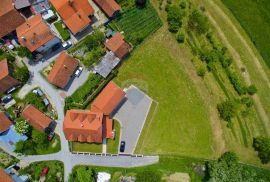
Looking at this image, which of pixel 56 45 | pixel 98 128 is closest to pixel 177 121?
pixel 98 128

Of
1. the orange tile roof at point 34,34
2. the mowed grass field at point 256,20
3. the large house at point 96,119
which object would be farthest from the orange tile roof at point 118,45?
the mowed grass field at point 256,20

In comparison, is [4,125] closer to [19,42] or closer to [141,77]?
A: [19,42]

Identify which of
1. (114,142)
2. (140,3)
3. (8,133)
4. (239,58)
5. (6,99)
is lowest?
(114,142)

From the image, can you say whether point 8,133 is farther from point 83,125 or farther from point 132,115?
point 132,115

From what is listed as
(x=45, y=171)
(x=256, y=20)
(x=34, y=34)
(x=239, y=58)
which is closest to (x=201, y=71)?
(x=239, y=58)

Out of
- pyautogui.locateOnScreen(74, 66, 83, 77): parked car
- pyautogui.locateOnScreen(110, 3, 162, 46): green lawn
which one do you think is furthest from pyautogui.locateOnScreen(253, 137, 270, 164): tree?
pyautogui.locateOnScreen(74, 66, 83, 77): parked car

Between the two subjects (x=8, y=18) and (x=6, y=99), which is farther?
(x=6, y=99)
